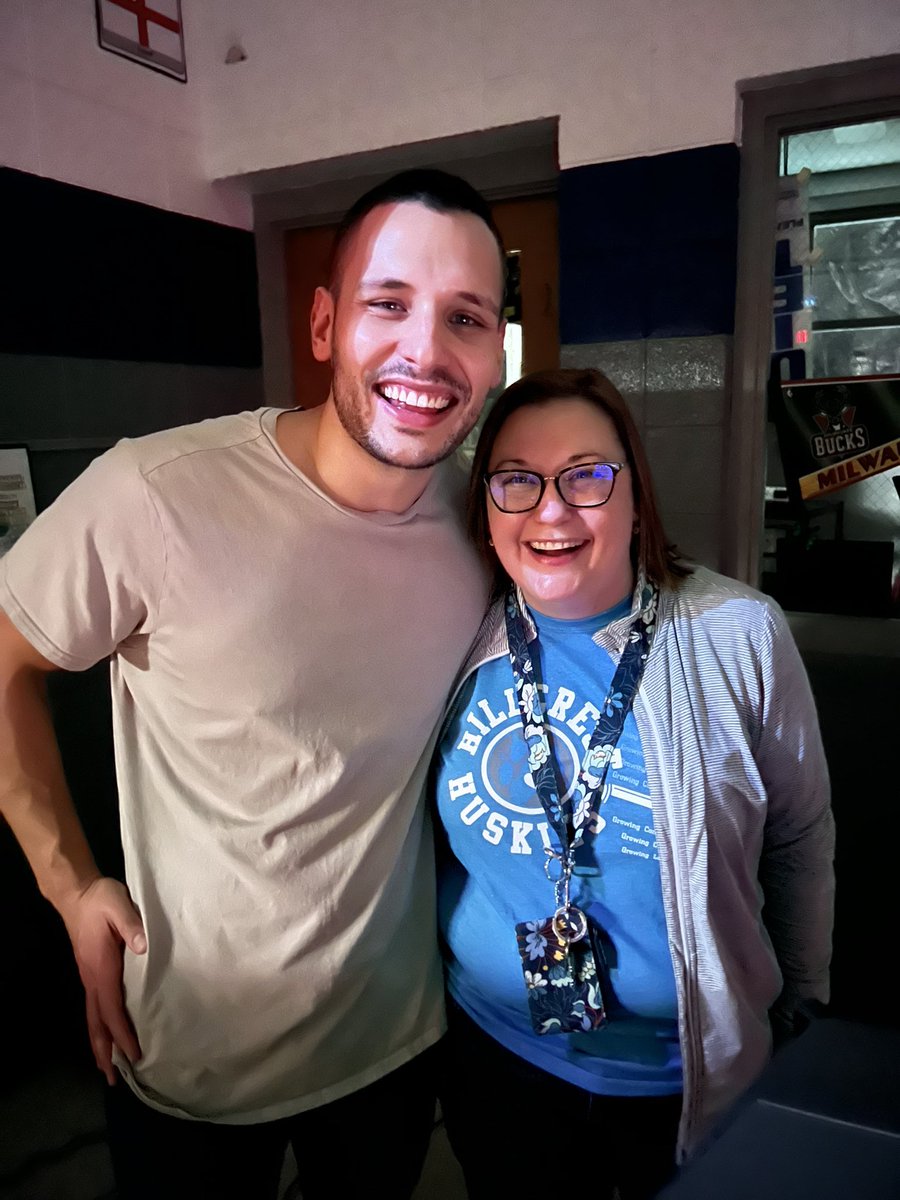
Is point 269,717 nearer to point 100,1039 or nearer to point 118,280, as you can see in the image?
point 100,1039

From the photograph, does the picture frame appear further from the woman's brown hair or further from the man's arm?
the woman's brown hair

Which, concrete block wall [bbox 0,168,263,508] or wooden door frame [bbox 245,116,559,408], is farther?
wooden door frame [bbox 245,116,559,408]

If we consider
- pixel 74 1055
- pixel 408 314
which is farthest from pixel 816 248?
pixel 74 1055

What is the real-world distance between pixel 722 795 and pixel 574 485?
42 cm

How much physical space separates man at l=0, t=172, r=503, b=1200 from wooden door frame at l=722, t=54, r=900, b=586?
1.58 meters

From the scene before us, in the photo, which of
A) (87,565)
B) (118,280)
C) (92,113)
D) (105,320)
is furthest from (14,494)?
(87,565)

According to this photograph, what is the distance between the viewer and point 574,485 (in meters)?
1.06

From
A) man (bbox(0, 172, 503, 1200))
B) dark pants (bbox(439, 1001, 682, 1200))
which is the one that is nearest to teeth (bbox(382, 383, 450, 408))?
man (bbox(0, 172, 503, 1200))

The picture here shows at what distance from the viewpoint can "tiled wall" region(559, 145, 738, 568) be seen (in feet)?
7.61

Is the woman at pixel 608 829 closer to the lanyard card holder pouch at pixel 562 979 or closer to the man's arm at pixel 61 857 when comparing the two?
the lanyard card holder pouch at pixel 562 979

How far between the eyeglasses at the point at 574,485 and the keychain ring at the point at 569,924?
50cm

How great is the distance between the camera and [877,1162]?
14.8 inches

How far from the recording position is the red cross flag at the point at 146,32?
250cm

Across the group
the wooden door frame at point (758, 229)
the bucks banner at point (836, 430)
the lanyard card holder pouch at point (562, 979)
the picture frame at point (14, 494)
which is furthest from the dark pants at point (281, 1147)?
the bucks banner at point (836, 430)
